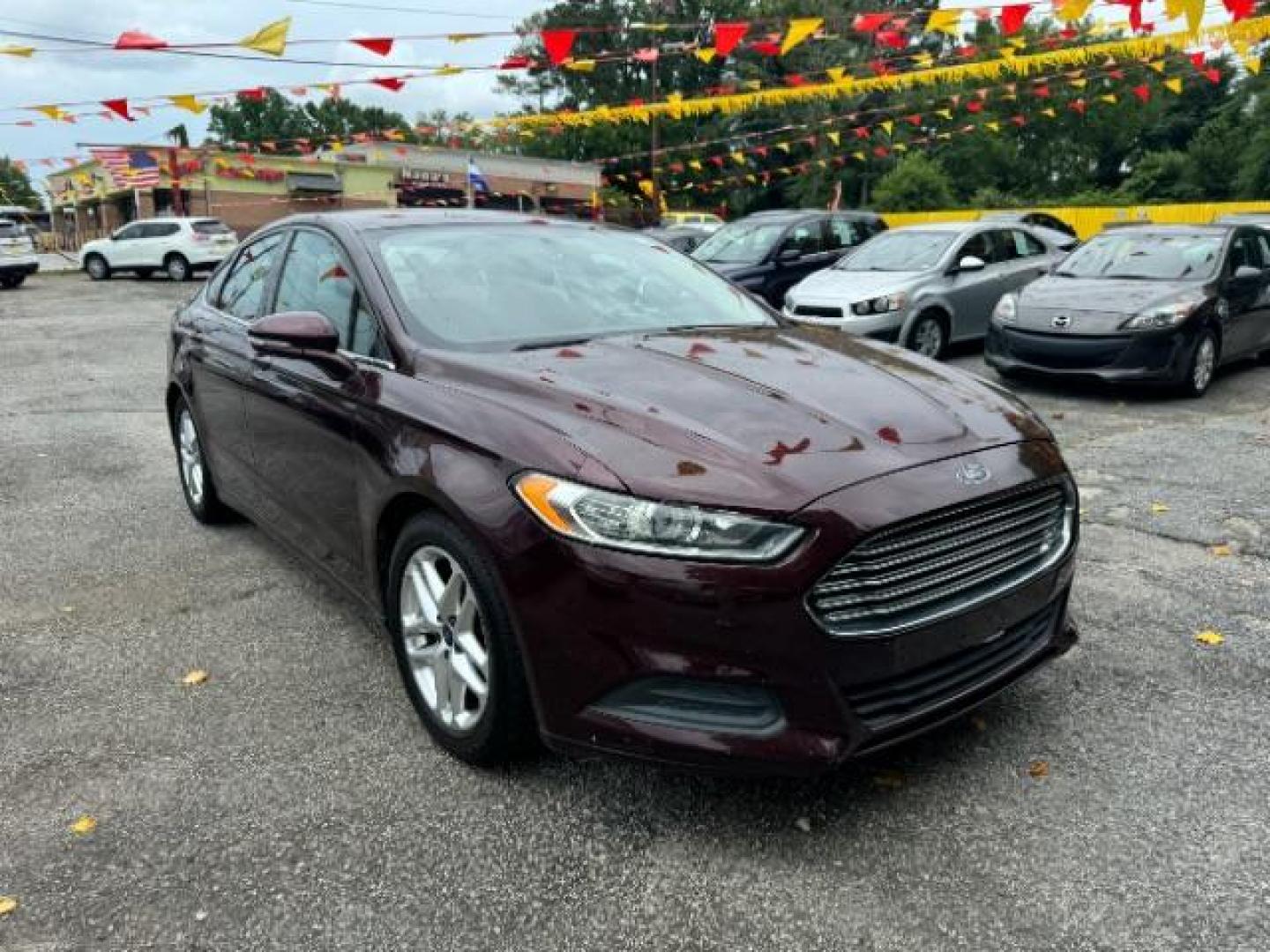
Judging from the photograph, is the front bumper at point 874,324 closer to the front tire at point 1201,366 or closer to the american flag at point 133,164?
the front tire at point 1201,366

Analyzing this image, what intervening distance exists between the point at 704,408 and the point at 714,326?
1.08 metres

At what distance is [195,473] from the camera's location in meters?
5.20

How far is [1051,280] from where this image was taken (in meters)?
9.24

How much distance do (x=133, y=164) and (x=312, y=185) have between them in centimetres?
675

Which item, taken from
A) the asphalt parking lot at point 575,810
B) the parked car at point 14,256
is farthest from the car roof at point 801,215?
the parked car at point 14,256

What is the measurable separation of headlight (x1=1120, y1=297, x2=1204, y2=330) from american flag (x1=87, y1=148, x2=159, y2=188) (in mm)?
38655

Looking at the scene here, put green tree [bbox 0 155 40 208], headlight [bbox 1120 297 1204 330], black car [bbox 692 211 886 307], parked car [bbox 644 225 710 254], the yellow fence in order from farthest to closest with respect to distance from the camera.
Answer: green tree [bbox 0 155 40 208] → the yellow fence → parked car [bbox 644 225 710 254] → black car [bbox 692 211 886 307] → headlight [bbox 1120 297 1204 330]

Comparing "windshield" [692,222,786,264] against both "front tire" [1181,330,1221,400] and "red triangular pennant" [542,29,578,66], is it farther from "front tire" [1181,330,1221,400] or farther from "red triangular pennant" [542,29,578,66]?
"front tire" [1181,330,1221,400]

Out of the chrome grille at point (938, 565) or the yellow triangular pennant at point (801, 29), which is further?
the yellow triangular pennant at point (801, 29)

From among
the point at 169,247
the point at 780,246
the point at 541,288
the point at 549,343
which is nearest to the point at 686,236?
the point at 780,246

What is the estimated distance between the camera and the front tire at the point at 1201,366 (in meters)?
8.22

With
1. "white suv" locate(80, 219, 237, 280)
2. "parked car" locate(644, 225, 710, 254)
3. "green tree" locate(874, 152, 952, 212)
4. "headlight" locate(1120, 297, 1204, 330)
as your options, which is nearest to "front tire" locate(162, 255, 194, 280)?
"white suv" locate(80, 219, 237, 280)

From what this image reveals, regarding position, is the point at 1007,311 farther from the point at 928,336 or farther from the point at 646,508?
the point at 646,508

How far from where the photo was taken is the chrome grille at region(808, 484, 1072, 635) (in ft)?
7.69
